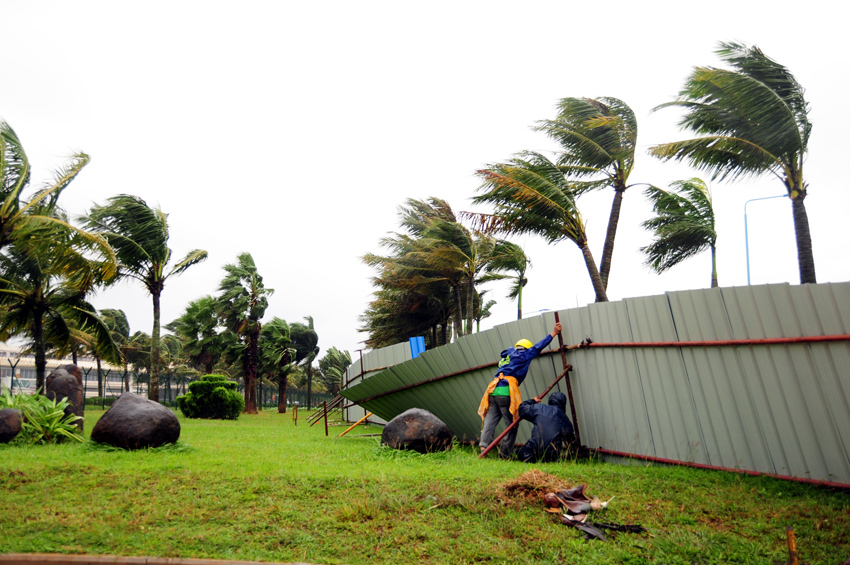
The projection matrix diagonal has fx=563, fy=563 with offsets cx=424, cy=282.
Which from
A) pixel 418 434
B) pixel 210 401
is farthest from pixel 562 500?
pixel 210 401

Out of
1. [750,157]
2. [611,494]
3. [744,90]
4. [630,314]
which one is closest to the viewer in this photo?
[611,494]

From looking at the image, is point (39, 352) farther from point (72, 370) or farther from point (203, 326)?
point (203, 326)

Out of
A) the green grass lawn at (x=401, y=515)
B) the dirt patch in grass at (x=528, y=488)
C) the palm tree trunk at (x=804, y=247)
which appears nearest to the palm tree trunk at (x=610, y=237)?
the palm tree trunk at (x=804, y=247)

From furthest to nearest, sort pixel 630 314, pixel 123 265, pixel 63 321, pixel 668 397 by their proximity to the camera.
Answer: pixel 123 265, pixel 63 321, pixel 630 314, pixel 668 397

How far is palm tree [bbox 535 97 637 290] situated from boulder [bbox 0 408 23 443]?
41.2 ft

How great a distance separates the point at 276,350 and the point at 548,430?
30.4m

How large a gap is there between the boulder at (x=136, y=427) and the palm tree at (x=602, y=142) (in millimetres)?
10300

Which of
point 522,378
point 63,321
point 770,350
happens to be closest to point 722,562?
point 770,350

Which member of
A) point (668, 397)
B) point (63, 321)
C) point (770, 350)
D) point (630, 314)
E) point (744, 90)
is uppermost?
point (744, 90)

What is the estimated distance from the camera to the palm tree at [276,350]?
35.4 metres

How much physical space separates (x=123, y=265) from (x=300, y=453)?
14.9m

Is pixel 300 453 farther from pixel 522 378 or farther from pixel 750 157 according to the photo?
pixel 750 157

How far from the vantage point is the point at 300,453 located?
9.00m

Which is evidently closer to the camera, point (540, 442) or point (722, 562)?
point (722, 562)
